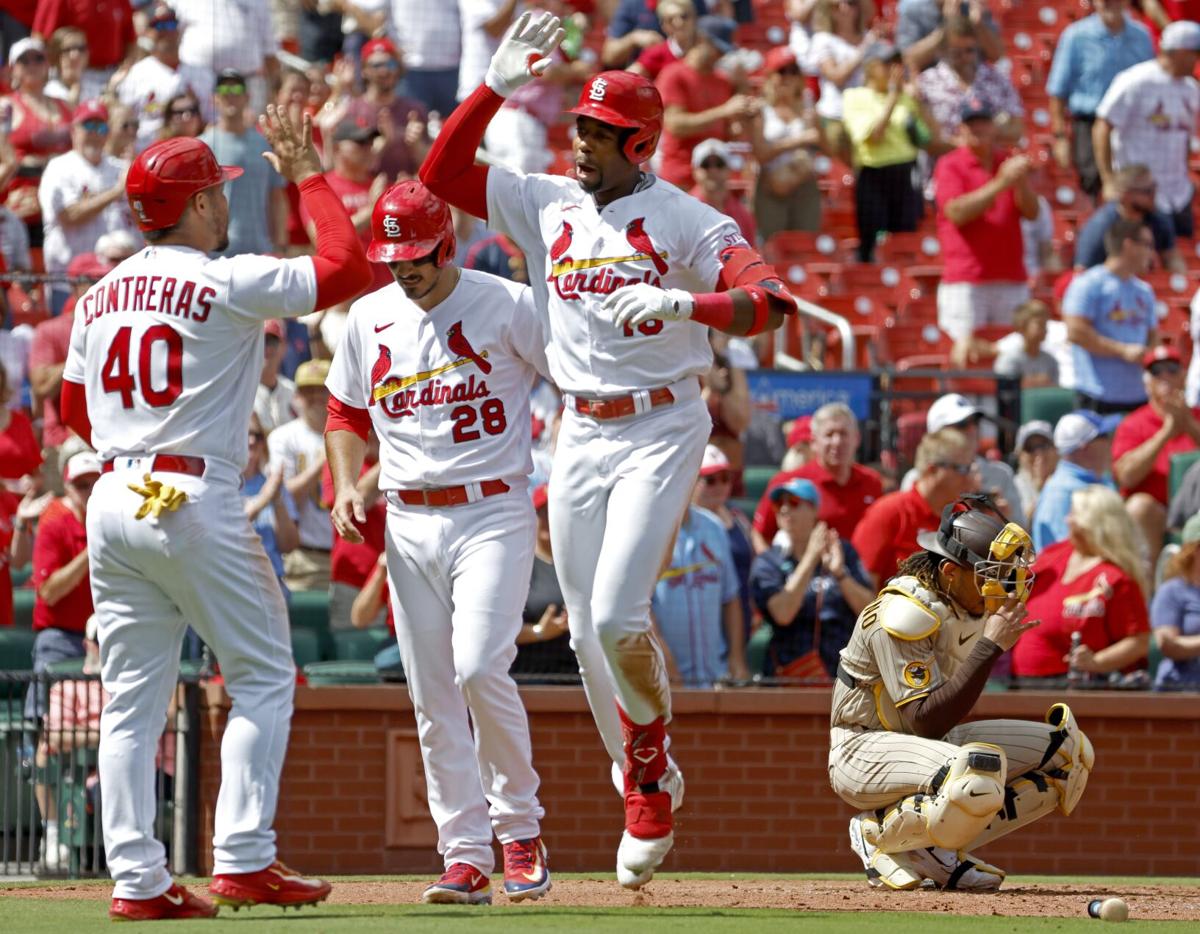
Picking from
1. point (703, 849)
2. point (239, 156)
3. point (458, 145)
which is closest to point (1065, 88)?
point (239, 156)

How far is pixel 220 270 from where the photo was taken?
6230 mm

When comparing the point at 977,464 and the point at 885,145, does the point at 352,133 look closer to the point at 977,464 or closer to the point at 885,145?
the point at 885,145

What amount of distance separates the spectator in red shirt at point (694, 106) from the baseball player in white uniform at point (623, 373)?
7.70 metres

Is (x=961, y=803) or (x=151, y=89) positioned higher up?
(x=961, y=803)

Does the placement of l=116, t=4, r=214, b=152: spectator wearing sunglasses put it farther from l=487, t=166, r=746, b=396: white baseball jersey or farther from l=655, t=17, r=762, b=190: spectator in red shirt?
l=487, t=166, r=746, b=396: white baseball jersey

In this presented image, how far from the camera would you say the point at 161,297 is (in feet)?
20.4

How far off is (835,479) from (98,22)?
7.15 meters

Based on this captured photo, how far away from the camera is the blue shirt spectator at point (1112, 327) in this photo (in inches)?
524

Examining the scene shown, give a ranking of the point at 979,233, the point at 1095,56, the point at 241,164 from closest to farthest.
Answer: the point at 241,164 → the point at 979,233 → the point at 1095,56

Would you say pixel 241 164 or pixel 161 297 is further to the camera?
pixel 241 164

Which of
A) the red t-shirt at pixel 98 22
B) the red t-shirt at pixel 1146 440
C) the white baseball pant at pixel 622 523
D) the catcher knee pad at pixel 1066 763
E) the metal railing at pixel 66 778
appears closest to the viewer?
the white baseball pant at pixel 622 523

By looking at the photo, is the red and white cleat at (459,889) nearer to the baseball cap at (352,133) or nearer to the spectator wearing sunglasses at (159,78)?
the baseball cap at (352,133)

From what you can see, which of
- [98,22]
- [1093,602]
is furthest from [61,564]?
[98,22]

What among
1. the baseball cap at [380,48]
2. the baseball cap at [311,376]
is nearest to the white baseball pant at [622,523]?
the baseball cap at [311,376]
